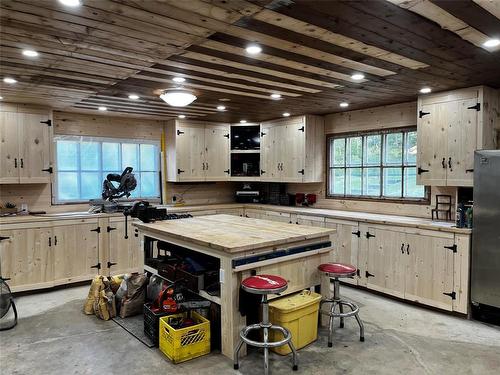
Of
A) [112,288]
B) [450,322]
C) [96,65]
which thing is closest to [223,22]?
[96,65]

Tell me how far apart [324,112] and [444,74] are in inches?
91.8

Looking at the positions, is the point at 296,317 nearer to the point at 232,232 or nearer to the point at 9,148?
the point at 232,232

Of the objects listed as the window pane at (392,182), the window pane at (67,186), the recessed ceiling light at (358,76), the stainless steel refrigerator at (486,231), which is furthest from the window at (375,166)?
the window pane at (67,186)

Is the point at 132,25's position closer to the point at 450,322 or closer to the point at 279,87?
the point at 279,87

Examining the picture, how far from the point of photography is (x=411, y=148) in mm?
4922

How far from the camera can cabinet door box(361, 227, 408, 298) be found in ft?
13.8

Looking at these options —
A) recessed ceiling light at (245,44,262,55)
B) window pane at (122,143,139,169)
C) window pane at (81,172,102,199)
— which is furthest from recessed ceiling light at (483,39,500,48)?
window pane at (81,172,102,199)

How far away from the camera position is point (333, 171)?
5.91 meters

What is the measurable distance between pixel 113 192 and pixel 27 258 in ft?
4.47

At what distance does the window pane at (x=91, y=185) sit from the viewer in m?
5.64

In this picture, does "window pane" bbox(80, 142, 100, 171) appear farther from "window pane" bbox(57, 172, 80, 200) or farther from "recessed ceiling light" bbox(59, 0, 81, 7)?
"recessed ceiling light" bbox(59, 0, 81, 7)

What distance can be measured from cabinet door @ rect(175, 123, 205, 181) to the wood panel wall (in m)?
1.85

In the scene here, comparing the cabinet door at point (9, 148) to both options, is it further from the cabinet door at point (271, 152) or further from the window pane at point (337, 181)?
the window pane at point (337, 181)

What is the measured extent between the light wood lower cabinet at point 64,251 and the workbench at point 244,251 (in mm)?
1349
